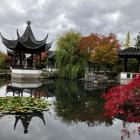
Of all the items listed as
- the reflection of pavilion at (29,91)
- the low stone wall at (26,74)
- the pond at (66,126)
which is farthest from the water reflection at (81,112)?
the low stone wall at (26,74)

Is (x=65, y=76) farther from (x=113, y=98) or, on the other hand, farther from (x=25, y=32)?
(x=113, y=98)

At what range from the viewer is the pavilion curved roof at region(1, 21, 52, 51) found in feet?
109

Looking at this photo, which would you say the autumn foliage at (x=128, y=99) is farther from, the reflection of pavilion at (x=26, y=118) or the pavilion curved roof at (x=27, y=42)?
the pavilion curved roof at (x=27, y=42)

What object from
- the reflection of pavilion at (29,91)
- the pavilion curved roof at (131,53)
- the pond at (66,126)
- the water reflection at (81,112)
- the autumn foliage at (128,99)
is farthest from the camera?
the pavilion curved roof at (131,53)

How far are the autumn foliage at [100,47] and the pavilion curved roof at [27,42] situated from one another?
14.1 ft

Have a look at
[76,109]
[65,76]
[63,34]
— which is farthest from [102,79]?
[76,109]

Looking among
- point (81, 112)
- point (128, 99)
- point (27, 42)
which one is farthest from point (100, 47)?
point (128, 99)

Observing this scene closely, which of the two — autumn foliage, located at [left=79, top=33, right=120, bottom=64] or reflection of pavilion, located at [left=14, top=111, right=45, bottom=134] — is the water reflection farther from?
autumn foliage, located at [left=79, top=33, right=120, bottom=64]

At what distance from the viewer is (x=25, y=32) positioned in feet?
118

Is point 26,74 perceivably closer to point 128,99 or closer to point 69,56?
point 69,56

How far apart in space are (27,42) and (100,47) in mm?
7955

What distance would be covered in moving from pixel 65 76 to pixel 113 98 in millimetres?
28791

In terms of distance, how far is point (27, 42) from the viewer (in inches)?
1337

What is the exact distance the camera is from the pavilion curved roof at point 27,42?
33.2m
